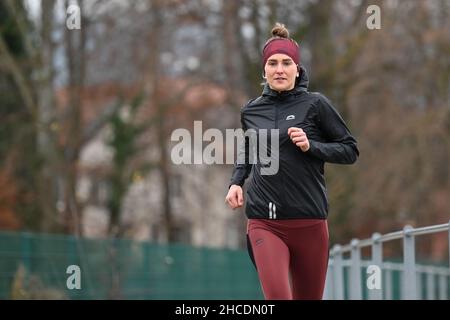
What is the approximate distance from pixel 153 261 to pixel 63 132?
9.59 meters

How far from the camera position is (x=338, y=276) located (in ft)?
34.9

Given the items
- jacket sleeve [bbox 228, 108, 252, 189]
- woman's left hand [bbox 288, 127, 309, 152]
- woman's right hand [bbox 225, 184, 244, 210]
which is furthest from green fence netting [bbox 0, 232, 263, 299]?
woman's left hand [bbox 288, 127, 309, 152]

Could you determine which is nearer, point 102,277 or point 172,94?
point 102,277

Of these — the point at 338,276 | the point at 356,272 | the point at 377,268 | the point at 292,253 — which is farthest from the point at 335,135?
the point at 338,276

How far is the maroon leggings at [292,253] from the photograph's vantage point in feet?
19.1

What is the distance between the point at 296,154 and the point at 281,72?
1.43 feet

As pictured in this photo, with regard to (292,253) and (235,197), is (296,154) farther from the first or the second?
(292,253)

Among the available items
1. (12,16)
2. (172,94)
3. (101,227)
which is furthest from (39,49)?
(101,227)

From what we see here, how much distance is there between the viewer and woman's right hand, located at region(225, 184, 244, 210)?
6.05 meters

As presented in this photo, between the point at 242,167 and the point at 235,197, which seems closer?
the point at 235,197

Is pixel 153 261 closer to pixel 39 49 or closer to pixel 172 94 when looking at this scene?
pixel 39 49

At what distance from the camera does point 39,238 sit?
60.1 feet

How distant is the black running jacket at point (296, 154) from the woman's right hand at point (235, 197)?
0.05m

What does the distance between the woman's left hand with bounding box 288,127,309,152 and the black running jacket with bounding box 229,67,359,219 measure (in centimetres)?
9
